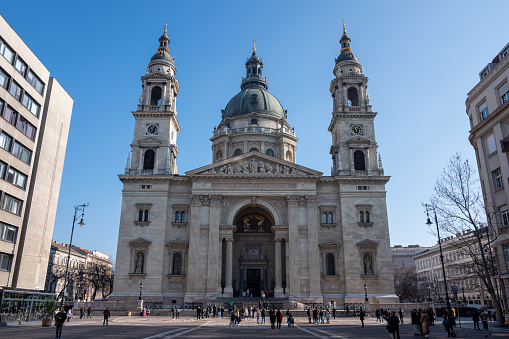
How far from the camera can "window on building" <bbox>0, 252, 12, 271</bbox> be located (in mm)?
28953

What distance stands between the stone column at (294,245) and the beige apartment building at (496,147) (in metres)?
20.4

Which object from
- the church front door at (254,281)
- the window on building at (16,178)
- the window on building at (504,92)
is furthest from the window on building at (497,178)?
the window on building at (16,178)

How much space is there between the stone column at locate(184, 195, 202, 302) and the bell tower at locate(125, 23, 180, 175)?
18.0 ft

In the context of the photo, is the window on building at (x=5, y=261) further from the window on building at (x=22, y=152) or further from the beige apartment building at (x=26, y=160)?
the window on building at (x=22, y=152)

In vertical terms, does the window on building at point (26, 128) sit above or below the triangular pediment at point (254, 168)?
below

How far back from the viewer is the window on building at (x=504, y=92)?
1000 inches

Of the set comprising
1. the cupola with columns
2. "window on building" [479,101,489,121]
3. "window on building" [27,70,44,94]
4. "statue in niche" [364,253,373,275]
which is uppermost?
the cupola with columns

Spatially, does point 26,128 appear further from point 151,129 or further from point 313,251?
point 313,251

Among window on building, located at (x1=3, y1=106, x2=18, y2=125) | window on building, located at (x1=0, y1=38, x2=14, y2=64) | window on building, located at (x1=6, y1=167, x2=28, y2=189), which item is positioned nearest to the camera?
window on building, located at (x1=0, y1=38, x2=14, y2=64)

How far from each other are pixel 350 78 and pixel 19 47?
36698 mm

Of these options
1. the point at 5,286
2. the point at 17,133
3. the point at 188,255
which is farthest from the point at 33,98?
the point at 188,255

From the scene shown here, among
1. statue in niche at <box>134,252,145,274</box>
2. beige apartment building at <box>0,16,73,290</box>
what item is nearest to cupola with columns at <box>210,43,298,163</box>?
statue in niche at <box>134,252,145,274</box>

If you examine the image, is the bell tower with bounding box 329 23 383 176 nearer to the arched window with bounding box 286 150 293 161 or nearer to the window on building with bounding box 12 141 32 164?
the arched window with bounding box 286 150 293 161

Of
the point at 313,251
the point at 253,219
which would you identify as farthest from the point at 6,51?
the point at 313,251
